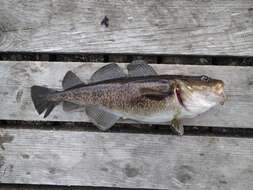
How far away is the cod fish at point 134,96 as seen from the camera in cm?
197

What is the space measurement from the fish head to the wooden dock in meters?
0.19

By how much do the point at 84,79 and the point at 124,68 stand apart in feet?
0.62

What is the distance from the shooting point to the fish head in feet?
6.41

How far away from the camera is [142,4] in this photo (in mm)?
2170

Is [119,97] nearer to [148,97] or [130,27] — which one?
[148,97]

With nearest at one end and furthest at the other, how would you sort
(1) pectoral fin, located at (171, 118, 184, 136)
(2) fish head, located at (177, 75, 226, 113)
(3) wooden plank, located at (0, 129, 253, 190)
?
(2) fish head, located at (177, 75, 226, 113) < (1) pectoral fin, located at (171, 118, 184, 136) < (3) wooden plank, located at (0, 129, 253, 190)

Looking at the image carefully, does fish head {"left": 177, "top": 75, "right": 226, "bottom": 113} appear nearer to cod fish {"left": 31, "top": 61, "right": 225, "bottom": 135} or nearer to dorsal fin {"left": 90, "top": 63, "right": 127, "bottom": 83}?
cod fish {"left": 31, "top": 61, "right": 225, "bottom": 135}

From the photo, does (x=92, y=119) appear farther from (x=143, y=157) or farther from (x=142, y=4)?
(x=142, y=4)

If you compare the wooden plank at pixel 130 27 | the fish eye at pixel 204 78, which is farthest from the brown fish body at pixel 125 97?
the wooden plank at pixel 130 27

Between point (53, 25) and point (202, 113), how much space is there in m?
0.79

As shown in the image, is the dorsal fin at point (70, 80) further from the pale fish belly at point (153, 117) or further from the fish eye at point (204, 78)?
the fish eye at point (204, 78)

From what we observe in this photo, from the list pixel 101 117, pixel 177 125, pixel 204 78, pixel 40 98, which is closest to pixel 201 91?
pixel 204 78

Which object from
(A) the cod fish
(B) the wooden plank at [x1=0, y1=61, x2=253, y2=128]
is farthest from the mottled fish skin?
(B) the wooden plank at [x1=0, y1=61, x2=253, y2=128]

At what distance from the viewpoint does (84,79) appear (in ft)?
7.16
